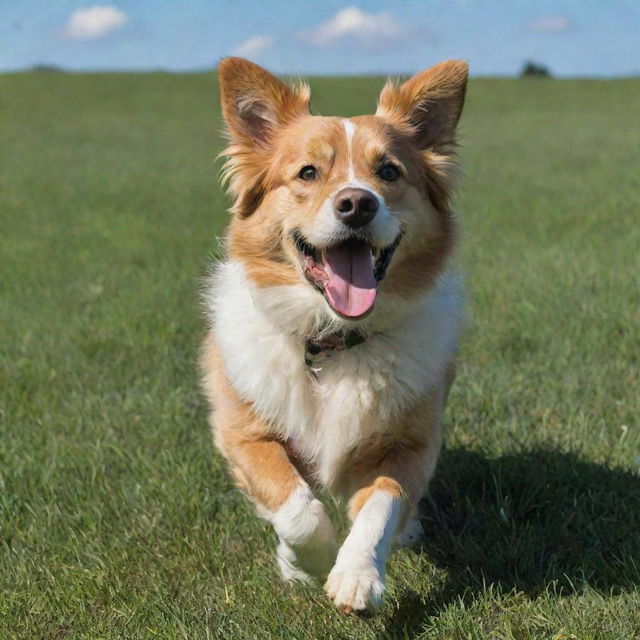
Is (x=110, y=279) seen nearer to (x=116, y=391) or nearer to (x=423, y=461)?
(x=116, y=391)

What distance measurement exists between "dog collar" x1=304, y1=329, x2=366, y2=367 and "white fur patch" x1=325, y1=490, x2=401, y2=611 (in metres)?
0.73

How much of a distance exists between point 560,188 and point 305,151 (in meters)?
A: 10.3

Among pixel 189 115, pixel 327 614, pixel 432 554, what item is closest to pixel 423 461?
pixel 432 554

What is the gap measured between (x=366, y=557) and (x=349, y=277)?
120 cm

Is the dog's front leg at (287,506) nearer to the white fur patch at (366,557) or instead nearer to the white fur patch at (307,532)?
the white fur patch at (307,532)

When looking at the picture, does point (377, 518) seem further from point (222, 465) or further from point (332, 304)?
point (222, 465)

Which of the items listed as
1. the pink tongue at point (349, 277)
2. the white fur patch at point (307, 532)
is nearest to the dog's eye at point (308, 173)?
the pink tongue at point (349, 277)

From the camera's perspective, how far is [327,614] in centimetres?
326

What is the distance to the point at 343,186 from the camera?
3625 mm

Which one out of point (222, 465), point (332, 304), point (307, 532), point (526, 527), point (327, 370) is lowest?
point (222, 465)

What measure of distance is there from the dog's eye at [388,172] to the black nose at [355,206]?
0.41 m

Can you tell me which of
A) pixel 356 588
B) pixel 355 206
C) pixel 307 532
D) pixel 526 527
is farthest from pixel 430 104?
pixel 356 588

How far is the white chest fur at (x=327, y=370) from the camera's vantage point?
3670 millimetres

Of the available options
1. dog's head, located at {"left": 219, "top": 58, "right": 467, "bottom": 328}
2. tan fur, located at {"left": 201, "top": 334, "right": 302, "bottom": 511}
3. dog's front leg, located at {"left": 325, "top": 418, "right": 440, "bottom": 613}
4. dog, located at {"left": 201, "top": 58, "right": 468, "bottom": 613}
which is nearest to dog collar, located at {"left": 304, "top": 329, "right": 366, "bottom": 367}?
dog, located at {"left": 201, "top": 58, "right": 468, "bottom": 613}
